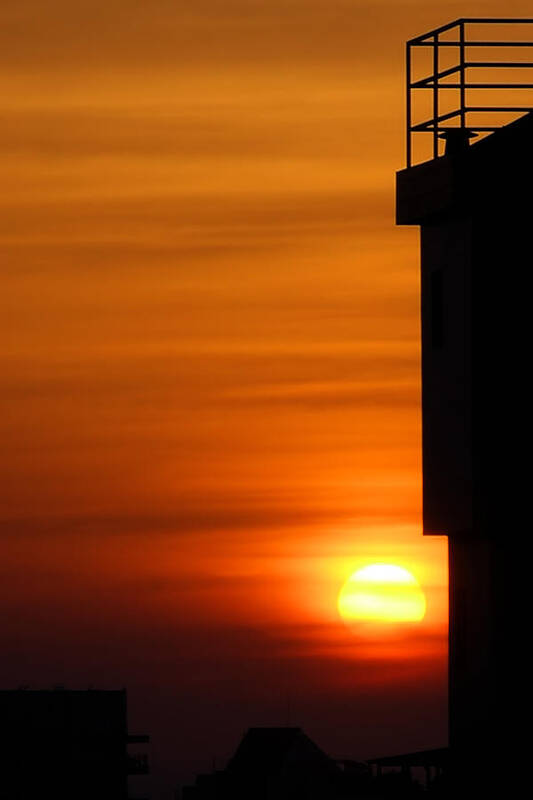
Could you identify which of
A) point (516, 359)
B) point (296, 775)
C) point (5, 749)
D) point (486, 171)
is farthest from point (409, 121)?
point (296, 775)

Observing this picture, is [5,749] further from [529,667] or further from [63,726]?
[529,667]

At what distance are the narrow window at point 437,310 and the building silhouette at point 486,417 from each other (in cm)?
48

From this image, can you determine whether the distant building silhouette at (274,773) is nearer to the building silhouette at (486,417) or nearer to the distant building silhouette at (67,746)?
the distant building silhouette at (67,746)

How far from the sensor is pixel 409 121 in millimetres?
36125

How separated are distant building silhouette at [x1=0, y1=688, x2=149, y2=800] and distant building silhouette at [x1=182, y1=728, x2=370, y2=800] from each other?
8806mm

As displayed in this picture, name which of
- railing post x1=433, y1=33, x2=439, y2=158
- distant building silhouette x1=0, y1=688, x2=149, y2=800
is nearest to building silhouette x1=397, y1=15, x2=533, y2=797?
railing post x1=433, y1=33, x2=439, y2=158

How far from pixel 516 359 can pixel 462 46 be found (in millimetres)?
4681

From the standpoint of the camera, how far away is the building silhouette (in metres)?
34.2

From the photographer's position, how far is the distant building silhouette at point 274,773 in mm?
100500

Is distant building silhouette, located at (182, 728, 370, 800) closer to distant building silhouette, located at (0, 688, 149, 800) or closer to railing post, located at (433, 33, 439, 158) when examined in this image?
distant building silhouette, located at (0, 688, 149, 800)

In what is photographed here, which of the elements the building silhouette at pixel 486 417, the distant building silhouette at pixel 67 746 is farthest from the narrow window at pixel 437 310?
the distant building silhouette at pixel 67 746

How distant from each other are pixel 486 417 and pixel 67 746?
60.6m

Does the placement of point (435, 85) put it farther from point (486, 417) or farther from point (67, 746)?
point (67, 746)

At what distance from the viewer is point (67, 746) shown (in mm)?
92500
